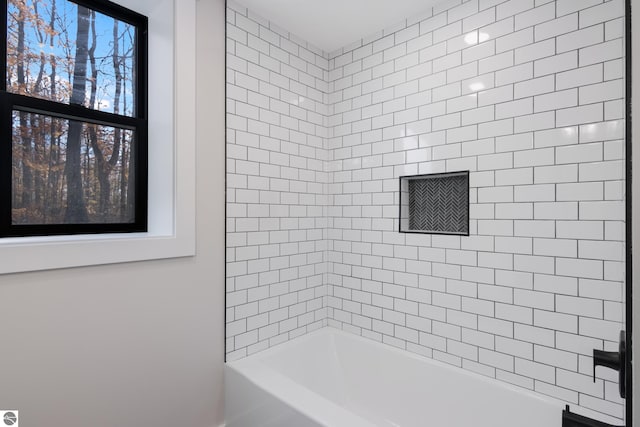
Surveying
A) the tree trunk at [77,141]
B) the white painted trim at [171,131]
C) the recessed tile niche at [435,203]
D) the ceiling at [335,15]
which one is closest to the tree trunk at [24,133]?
the tree trunk at [77,141]

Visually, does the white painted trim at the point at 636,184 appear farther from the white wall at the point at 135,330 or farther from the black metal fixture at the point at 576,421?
the white wall at the point at 135,330

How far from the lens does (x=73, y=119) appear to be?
5.15 ft

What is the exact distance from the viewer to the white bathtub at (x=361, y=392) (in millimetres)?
1593

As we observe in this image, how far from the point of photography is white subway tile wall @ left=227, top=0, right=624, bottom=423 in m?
1.49

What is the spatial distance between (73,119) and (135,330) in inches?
40.4

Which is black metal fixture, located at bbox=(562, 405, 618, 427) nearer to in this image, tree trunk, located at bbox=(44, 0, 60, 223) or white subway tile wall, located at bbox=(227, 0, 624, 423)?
white subway tile wall, located at bbox=(227, 0, 624, 423)

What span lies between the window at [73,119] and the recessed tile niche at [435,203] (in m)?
1.53

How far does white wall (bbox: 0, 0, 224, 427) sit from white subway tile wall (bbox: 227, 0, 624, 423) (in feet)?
0.38

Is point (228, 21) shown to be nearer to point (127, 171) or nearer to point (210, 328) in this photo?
point (127, 171)

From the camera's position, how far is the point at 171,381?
1.72m

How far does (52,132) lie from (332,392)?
7.07 feet

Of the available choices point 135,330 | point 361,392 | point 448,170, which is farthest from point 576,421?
point 361,392

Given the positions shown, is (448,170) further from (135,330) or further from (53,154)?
(53,154)

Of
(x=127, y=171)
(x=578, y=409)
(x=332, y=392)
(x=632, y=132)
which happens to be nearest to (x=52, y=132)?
(x=127, y=171)
